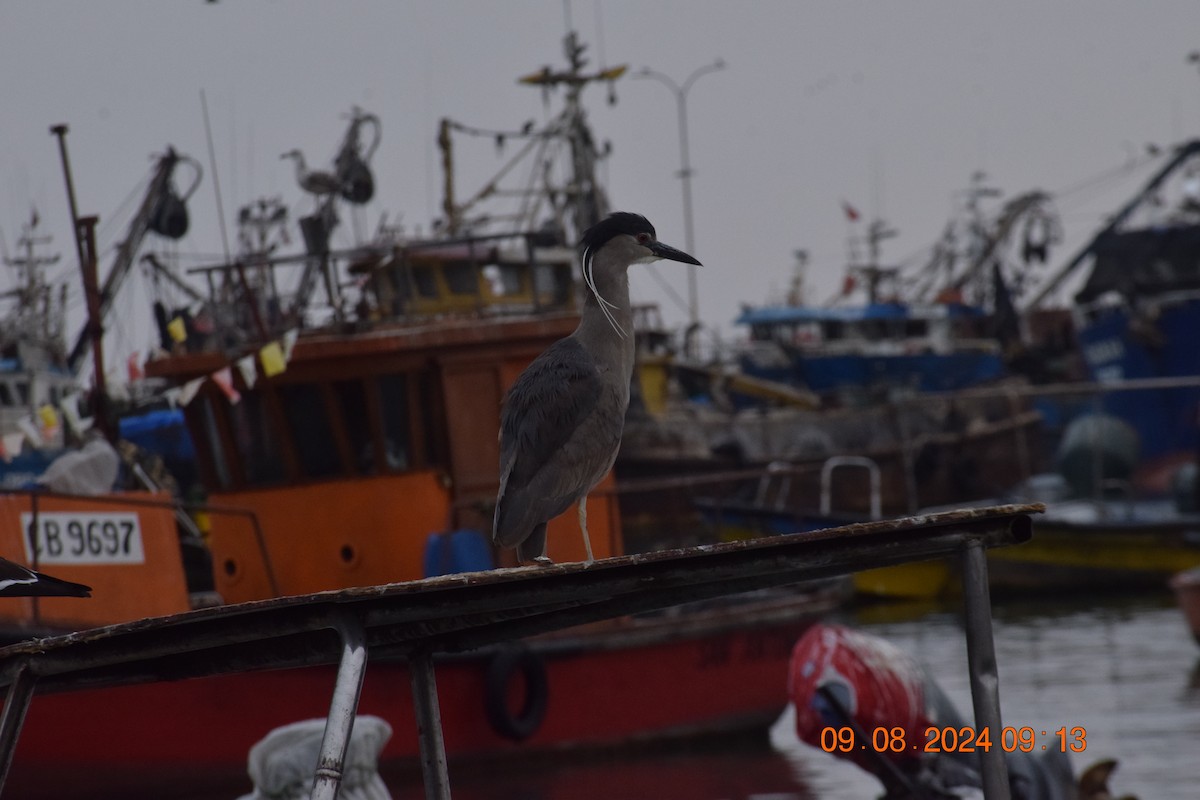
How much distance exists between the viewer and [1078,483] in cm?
2758

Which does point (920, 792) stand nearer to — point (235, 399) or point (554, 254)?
point (235, 399)

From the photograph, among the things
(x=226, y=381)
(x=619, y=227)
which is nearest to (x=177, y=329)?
(x=226, y=381)

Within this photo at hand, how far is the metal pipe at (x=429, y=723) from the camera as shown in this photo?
358 centimetres

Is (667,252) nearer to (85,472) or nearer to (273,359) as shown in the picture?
(273,359)

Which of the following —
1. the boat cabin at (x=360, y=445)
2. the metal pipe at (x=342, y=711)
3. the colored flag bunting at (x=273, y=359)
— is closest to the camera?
the metal pipe at (x=342, y=711)

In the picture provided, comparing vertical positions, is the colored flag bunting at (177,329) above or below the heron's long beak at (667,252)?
below

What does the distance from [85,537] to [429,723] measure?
7.35 meters

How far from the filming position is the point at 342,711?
100 inches

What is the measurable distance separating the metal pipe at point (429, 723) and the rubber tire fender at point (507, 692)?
7825 millimetres

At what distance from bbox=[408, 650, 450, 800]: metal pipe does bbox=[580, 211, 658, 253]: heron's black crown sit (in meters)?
1.70

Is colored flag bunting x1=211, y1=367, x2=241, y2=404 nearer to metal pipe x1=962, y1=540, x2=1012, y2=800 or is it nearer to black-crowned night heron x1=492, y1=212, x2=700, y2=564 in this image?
black-crowned night heron x1=492, y1=212, x2=700, y2=564

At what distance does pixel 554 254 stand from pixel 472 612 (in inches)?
599
